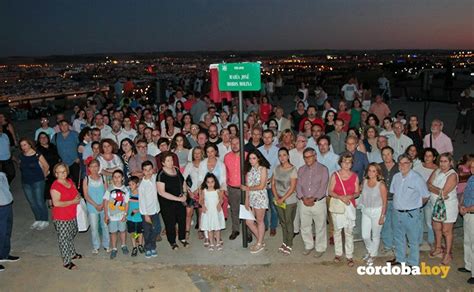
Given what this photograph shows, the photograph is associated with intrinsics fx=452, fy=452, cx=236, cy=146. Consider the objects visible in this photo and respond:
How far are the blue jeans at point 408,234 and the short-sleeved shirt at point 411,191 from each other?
12cm

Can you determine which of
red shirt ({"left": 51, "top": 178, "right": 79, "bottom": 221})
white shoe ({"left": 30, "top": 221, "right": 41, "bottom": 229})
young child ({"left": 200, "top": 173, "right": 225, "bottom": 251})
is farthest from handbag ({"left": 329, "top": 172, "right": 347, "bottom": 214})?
white shoe ({"left": 30, "top": 221, "right": 41, "bottom": 229})

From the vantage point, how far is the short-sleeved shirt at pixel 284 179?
640 cm

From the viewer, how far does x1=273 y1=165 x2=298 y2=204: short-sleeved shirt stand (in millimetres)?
6402

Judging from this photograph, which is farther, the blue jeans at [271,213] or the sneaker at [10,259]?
the blue jeans at [271,213]

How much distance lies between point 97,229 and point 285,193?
9.45ft

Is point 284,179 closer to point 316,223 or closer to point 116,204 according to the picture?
point 316,223

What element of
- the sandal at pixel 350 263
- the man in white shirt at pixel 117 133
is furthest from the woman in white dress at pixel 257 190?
the man in white shirt at pixel 117 133

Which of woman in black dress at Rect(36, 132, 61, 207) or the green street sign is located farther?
woman in black dress at Rect(36, 132, 61, 207)

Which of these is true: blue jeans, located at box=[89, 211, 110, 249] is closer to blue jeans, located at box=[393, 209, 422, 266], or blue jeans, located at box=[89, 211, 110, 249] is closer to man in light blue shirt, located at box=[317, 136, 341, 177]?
man in light blue shirt, located at box=[317, 136, 341, 177]

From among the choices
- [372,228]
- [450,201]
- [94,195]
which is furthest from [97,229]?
[450,201]

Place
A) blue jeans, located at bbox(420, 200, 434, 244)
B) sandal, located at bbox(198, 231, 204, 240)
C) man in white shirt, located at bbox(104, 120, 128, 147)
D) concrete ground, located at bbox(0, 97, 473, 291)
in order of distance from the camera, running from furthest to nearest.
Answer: man in white shirt, located at bbox(104, 120, 128, 147), sandal, located at bbox(198, 231, 204, 240), blue jeans, located at bbox(420, 200, 434, 244), concrete ground, located at bbox(0, 97, 473, 291)

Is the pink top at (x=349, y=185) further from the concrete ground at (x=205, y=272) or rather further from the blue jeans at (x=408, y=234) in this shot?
the concrete ground at (x=205, y=272)

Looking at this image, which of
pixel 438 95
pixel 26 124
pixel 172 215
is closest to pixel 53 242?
pixel 172 215

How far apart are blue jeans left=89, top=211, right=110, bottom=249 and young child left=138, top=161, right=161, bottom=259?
64 cm
